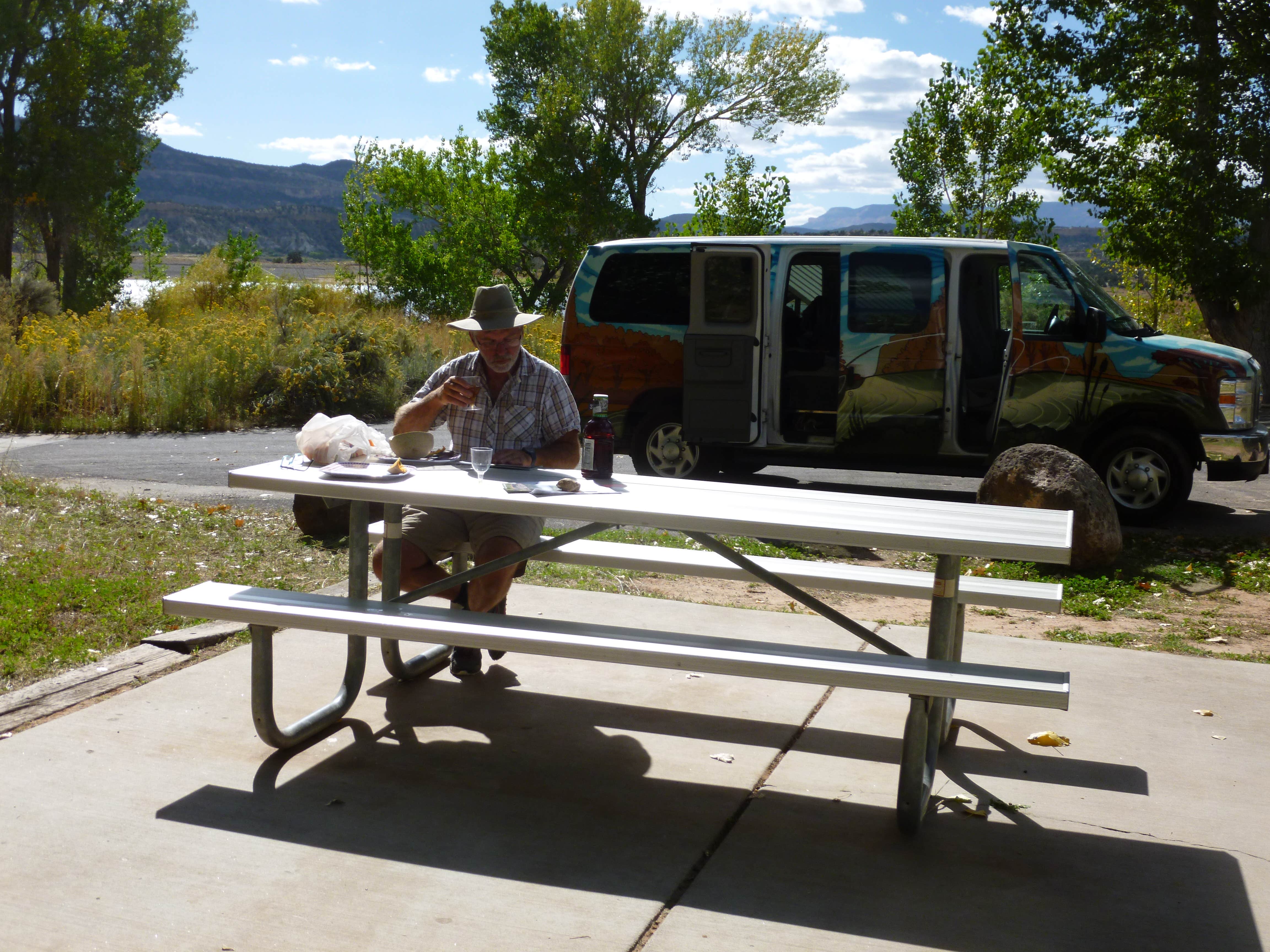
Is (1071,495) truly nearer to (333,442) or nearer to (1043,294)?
(1043,294)

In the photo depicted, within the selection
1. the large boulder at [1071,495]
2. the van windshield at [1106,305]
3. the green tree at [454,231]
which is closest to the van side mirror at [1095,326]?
the van windshield at [1106,305]

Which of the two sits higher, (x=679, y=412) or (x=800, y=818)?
(x=679, y=412)

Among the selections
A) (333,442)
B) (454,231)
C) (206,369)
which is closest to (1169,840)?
(333,442)

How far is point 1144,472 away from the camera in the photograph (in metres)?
8.68

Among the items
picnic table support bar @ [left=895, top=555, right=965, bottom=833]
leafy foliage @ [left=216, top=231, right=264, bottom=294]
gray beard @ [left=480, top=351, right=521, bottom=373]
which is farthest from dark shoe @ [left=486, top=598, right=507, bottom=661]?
leafy foliage @ [left=216, top=231, right=264, bottom=294]

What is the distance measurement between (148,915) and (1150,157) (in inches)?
773

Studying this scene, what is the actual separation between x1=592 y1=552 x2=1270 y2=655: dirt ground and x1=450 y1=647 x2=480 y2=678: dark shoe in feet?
3.73

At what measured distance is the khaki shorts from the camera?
4406 millimetres

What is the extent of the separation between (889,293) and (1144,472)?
92.4 inches

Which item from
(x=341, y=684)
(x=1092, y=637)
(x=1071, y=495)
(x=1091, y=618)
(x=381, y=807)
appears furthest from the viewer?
(x=1071, y=495)

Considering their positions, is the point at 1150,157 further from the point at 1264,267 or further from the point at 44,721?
the point at 44,721

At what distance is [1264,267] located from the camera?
17.6m

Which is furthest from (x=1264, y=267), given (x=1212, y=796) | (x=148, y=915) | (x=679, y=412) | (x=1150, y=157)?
(x=148, y=915)

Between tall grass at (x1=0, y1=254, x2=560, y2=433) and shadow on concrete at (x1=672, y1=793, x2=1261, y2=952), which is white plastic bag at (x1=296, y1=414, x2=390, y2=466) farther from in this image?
tall grass at (x1=0, y1=254, x2=560, y2=433)
